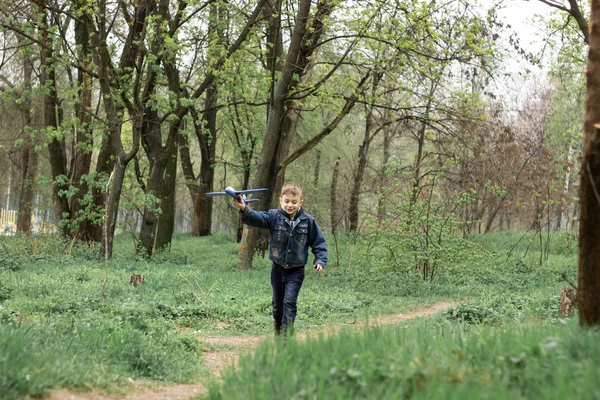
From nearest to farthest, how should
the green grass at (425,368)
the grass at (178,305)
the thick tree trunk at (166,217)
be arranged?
the green grass at (425,368) → the grass at (178,305) → the thick tree trunk at (166,217)

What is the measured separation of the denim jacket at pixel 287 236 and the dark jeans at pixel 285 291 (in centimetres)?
12

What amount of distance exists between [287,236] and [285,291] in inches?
26.0

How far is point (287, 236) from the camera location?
7.54m

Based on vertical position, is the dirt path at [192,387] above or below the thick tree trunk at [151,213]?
below

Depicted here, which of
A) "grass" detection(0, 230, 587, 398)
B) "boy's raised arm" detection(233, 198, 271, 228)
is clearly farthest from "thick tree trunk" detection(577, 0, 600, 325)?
"boy's raised arm" detection(233, 198, 271, 228)

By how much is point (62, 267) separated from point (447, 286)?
9018 millimetres

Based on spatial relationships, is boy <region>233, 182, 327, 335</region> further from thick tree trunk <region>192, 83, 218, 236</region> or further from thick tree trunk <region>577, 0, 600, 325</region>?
thick tree trunk <region>192, 83, 218, 236</region>

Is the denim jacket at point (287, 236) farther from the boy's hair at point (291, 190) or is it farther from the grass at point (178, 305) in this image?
the grass at point (178, 305)

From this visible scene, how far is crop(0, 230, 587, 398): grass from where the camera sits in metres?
4.79

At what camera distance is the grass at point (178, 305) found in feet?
15.7

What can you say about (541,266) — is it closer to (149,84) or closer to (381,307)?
(381,307)

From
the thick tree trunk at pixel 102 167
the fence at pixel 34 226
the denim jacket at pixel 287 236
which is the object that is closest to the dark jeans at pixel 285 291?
the denim jacket at pixel 287 236

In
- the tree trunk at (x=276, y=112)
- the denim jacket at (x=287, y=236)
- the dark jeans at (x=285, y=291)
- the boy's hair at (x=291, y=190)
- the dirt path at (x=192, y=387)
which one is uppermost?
the tree trunk at (x=276, y=112)

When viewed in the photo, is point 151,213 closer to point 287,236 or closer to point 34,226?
point 287,236
